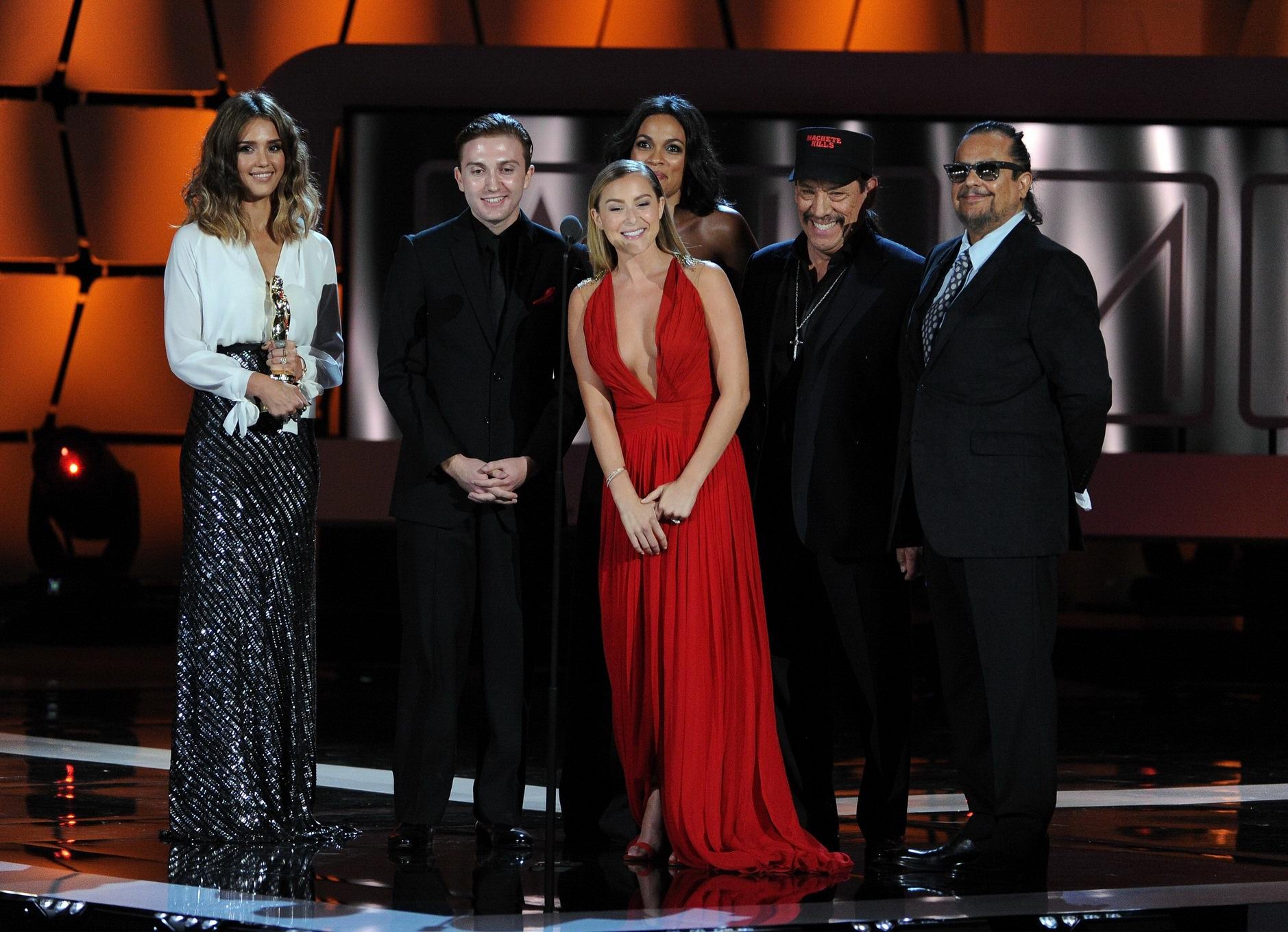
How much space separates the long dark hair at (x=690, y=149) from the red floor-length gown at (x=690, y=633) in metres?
0.54

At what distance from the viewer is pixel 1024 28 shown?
10688mm

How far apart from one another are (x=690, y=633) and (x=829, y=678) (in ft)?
1.96

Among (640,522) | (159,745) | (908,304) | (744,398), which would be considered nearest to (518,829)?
(640,522)

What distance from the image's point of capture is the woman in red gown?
3.64m

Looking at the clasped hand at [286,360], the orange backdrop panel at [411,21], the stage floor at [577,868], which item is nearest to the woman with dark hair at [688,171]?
the clasped hand at [286,360]

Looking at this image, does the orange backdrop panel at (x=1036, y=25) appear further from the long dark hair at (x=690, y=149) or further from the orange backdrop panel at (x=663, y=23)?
the long dark hair at (x=690, y=149)

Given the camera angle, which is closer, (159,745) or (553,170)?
(159,745)

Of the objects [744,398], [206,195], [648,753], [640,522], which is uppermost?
[206,195]

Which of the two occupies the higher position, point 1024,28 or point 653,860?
point 1024,28

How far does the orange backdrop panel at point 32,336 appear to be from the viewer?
1210 centimetres

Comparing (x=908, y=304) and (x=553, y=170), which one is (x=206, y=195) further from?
(x=553, y=170)

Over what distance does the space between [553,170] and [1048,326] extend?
4.12 metres

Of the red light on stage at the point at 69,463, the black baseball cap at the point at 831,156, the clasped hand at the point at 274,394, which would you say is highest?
the red light on stage at the point at 69,463

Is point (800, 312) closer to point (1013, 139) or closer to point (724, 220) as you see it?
point (724, 220)
